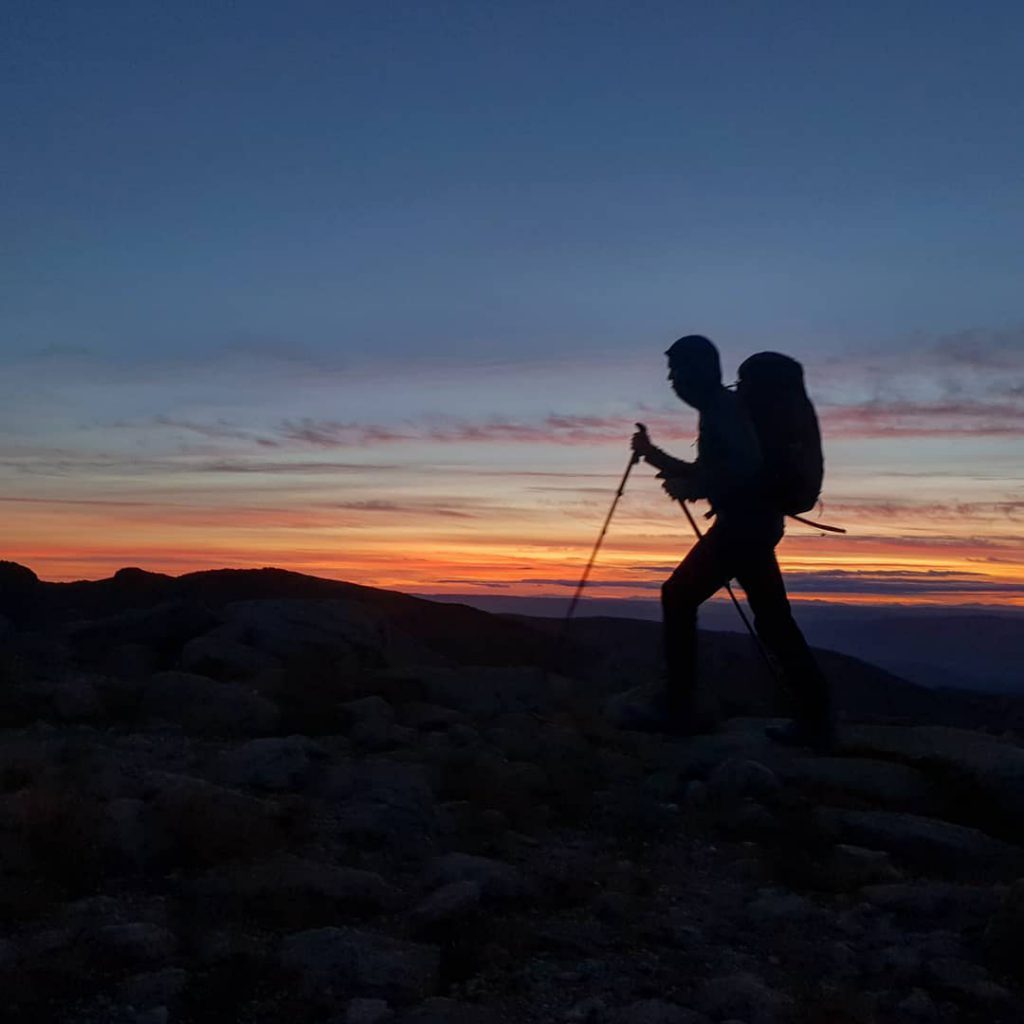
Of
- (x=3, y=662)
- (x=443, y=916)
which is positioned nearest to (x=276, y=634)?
(x=3, y=662)

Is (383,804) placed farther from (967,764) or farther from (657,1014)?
(967,764)

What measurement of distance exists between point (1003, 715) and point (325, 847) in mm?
18976

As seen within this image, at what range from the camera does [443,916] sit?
4.48 meters

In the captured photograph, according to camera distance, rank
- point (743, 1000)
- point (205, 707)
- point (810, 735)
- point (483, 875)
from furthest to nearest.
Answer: point (205, 707) → point (810, 735) → point (483, 875) → point (743, 1000)

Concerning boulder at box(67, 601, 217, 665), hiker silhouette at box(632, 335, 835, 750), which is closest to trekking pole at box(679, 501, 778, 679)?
hiker silhouette at box(632, 335, 835, 750)

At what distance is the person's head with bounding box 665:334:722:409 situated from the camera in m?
7.19

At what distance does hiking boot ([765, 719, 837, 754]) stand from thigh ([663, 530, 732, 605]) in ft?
3.70

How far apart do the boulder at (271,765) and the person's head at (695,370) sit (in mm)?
3215

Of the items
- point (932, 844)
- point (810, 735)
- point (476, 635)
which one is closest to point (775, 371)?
point (810, 735)

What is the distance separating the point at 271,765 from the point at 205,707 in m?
1.75

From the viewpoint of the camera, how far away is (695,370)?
7191 millimetres

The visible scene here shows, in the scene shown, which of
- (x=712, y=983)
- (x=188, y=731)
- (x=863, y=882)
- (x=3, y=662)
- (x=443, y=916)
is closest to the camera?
(x=712, y=983)

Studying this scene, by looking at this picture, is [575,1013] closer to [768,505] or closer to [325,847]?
[325,847]

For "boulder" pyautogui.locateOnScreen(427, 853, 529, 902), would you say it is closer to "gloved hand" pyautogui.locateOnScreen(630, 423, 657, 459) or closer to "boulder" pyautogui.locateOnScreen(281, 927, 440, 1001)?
"boulder" pyautogui.locateOnScreen(281, 927, 440, 1001)
